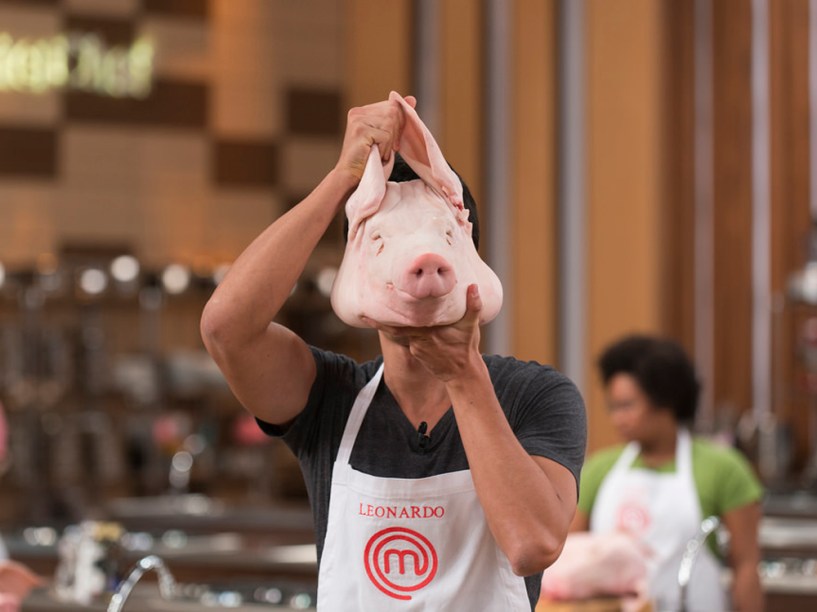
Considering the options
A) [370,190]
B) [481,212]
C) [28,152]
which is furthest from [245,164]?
[370,190]

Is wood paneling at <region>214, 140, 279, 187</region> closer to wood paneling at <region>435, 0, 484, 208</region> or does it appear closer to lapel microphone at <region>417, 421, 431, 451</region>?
wood paneling at <region>435, 0, 484, 208</region>

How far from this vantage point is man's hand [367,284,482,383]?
1.41 m

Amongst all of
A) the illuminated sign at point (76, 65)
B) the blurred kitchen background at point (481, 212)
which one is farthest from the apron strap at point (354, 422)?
the illuminated sign at point (76, 65)

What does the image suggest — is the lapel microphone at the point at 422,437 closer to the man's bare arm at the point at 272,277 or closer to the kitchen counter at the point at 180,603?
the man's bare arm at the point at 272,277

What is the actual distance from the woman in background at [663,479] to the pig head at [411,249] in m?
1.88

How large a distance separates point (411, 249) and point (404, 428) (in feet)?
0.77

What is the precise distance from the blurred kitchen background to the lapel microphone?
5540mm

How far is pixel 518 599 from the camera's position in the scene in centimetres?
151

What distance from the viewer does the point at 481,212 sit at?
7766mm

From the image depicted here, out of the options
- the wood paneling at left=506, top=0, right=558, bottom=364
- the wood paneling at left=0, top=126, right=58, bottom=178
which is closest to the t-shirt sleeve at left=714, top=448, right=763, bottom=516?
the wood paneling at left=506, top=0, right=558, bottom=364

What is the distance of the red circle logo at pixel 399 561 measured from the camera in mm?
1493

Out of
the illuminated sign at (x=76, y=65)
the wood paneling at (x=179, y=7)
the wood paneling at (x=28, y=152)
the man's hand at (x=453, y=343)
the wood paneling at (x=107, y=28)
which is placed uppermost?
the wood paneling at (x=179, y=7)

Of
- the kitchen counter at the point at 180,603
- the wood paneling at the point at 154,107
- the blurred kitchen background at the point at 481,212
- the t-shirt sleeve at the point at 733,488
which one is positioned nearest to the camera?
the kitchen counter at the point at 180,603

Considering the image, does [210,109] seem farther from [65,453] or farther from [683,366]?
[683,366]
